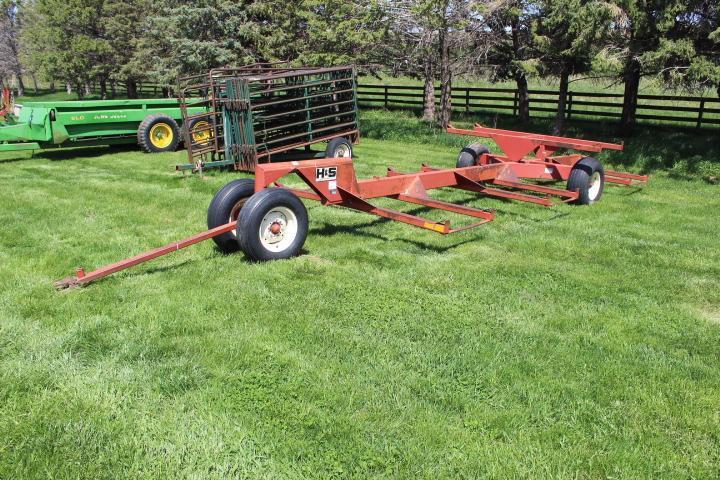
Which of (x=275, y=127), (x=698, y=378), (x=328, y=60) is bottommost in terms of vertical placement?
(x=698, y=378)

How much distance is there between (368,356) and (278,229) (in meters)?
2.24

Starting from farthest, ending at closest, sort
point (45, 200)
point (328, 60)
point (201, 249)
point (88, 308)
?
point (328, 60)
point (45, 200)
point (201, 249)
point (88, 308)

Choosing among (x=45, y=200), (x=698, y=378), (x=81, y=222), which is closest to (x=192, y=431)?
(x=698, y=378)

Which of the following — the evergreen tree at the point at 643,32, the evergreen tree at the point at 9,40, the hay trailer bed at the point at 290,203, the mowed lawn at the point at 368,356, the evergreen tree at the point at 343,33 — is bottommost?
the mowed lawn at the point at 368,356

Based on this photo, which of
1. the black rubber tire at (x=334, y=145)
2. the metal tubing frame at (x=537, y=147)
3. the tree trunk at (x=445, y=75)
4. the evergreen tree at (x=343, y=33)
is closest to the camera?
the metal tubing frame at (x=537, y=147)

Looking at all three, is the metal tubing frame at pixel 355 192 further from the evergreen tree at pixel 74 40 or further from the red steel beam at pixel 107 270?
the evergreen tree at pixel 74 40

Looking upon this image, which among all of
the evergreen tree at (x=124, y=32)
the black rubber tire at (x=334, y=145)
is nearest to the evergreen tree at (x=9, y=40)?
the evergreen tree at (x=124, y=32)

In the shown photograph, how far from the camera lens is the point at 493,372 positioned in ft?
12.4

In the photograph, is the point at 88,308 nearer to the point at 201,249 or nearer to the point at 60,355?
the point at 60,355

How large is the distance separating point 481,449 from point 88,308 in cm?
337

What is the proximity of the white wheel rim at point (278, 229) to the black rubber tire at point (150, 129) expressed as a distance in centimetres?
947

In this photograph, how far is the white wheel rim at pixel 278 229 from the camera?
5.77 m

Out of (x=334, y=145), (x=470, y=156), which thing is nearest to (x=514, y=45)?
(x=334, y=145)

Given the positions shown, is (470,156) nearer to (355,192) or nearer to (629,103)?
(355,192)
